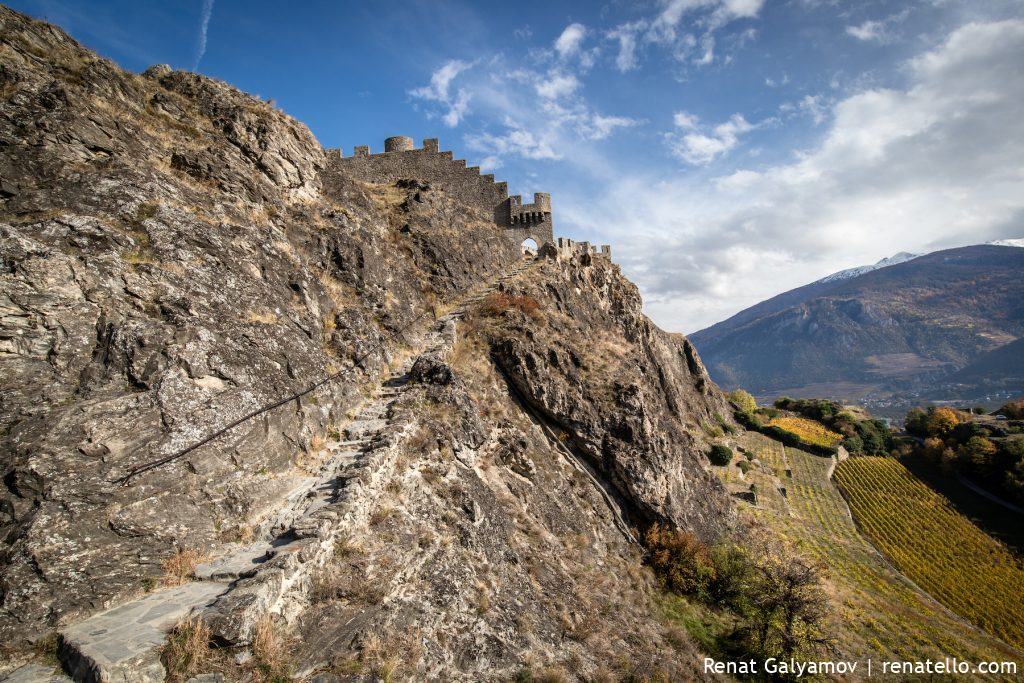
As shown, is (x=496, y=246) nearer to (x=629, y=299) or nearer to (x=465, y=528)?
(x=629, y=299)

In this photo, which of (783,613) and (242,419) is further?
(783,613)

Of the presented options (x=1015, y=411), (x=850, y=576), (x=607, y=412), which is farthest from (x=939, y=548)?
(x=1015, y=411)

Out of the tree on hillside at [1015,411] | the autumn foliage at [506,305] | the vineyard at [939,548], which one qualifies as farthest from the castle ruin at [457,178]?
the tree on hillside at [1015,411]

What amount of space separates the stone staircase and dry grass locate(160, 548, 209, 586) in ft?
0.39

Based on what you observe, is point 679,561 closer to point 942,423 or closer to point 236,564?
point 236,564

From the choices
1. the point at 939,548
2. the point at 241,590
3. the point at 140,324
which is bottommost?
the point at 939,548

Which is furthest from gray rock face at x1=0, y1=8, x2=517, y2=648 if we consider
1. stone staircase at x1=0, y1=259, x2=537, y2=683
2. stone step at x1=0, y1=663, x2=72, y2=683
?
stone staircase at x1=0, y1=259, x2=537, y2=683

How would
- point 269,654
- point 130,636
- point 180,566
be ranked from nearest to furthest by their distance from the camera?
point 130,636 → point 269,654 → point 180,566

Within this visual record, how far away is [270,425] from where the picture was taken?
10703 mm

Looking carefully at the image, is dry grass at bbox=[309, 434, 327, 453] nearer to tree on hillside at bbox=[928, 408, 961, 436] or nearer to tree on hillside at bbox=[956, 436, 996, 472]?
tree on hillside at bbox=[956, 436, 996, 472]

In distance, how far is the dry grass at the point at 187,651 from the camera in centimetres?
579

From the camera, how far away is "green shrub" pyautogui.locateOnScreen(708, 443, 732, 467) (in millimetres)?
50938

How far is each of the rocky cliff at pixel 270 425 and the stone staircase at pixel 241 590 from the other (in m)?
0.05

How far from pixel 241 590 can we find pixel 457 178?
102 feet
